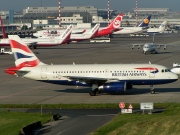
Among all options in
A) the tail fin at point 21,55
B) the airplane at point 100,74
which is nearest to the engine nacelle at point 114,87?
the airplane at point 100,74

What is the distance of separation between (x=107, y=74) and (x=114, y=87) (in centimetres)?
175

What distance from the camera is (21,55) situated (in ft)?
202

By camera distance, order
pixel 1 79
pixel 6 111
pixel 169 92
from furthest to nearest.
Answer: pixel 1 79
pixel 169 92
pixel 6 111

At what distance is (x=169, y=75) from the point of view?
58188 millimetres

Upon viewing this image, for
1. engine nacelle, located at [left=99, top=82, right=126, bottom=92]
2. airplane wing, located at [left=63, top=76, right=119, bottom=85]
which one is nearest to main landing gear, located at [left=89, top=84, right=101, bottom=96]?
airplane wing, located at [left=63, top=76, right=119, bottom=85]

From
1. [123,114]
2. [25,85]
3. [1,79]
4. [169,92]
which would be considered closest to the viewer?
[123,114]

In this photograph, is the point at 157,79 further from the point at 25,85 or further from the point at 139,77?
the point at 25,85

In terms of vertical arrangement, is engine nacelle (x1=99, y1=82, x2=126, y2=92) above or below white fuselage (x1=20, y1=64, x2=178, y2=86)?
below

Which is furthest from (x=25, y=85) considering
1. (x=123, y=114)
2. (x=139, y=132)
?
(x=139, y=132)

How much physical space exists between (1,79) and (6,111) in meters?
28.5

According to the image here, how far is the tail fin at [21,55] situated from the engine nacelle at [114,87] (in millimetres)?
8298

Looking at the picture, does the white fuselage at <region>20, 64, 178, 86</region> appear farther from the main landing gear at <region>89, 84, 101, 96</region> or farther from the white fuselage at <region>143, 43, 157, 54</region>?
the white fuselage at <region>143, 43, 157, 54</region>

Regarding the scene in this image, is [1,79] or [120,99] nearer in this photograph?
[120,99]

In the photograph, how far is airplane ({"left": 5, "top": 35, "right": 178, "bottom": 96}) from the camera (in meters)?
58.1
